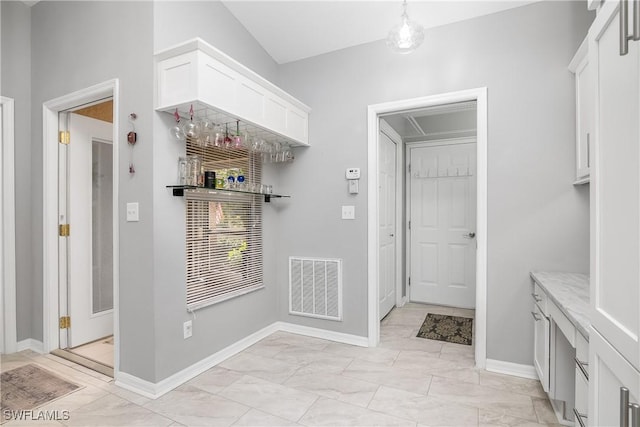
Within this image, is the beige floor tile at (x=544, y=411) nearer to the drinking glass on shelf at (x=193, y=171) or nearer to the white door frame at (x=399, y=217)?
the white door frame at (x=399, y=217)

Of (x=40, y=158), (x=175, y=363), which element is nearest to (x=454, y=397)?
(x=175, y=363)

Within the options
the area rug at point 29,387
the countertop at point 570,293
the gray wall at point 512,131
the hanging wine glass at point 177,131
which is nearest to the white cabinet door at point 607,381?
the countertop at point 570,293

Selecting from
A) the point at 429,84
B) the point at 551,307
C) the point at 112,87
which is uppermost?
the point at 429,84

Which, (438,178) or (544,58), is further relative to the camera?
(438,178)

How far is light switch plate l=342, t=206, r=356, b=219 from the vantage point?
3158 millimetres

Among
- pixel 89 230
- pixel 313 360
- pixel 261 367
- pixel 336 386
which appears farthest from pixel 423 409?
pixel 89 230

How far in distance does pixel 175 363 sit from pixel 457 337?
2.61 m

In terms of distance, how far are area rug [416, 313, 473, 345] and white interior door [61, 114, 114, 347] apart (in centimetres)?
323

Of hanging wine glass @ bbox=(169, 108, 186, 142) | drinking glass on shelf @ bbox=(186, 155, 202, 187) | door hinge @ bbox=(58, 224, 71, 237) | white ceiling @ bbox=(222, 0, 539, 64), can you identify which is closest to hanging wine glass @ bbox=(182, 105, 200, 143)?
hanging wine glass @ bbox=(169, 108, 186, 142)

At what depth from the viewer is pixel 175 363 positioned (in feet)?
7.79

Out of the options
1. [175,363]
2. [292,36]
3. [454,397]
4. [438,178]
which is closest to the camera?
[454,397]

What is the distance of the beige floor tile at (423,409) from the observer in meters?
1.98

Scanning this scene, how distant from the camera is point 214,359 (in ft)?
8.86

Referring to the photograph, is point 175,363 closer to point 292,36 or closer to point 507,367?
point 507,367
